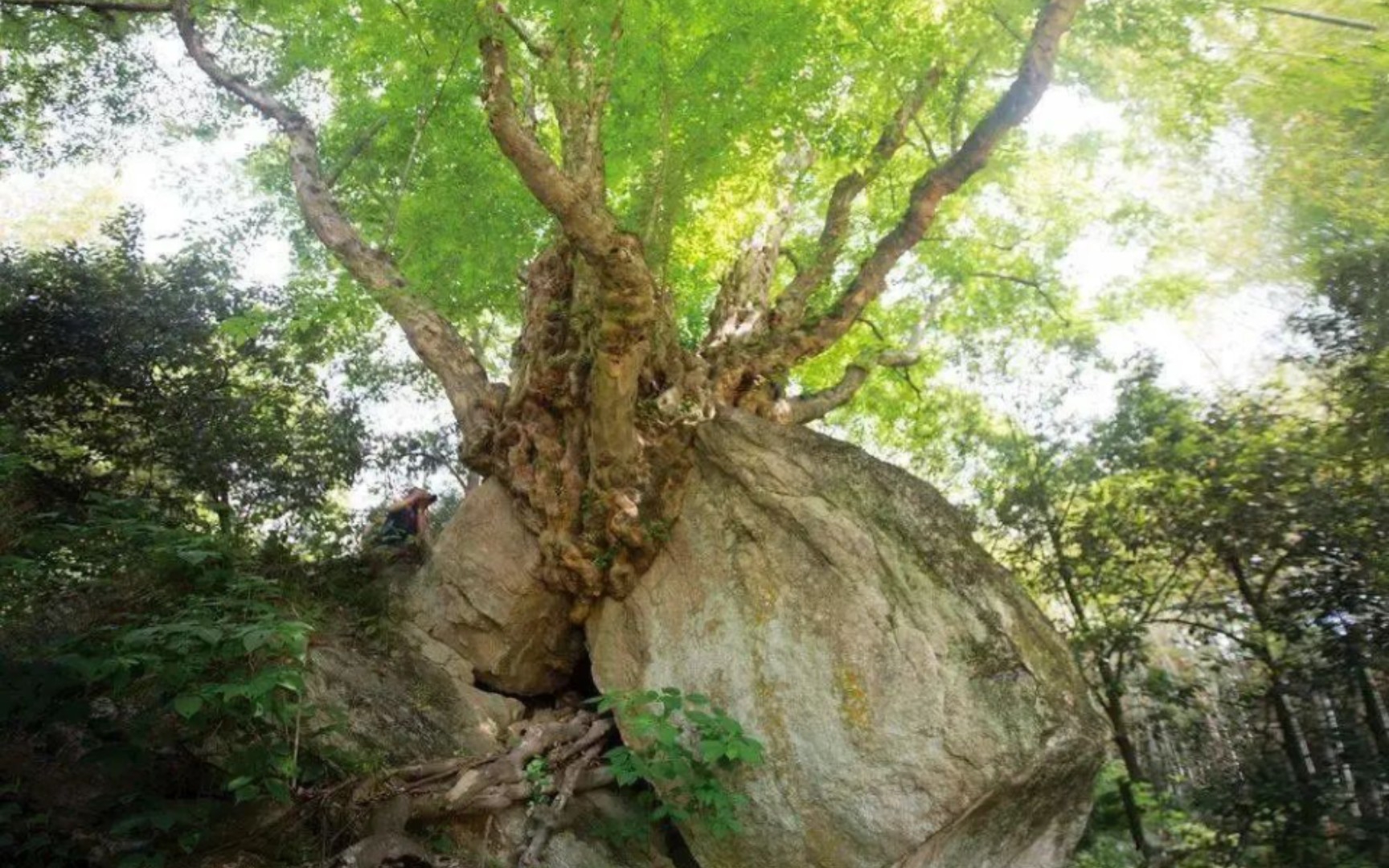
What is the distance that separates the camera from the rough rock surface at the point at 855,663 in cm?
503

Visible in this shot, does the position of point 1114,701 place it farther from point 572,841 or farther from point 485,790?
point 485,790

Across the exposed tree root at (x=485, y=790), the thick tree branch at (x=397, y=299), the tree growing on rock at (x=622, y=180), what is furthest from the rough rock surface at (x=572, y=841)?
the thick tree branch at (x=397, y=299)

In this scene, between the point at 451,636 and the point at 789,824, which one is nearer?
the point at 789,824

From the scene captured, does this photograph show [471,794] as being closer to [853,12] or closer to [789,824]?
[789,824]

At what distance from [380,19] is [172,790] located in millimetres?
5274

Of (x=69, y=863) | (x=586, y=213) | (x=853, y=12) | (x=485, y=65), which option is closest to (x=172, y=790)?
(x=69, y=863)

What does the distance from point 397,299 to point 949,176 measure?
5128 millimetres

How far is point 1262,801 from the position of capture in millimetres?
5500

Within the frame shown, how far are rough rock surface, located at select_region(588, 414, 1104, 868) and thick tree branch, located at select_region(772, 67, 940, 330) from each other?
7.50ft

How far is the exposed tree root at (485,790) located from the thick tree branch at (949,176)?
13.6ft

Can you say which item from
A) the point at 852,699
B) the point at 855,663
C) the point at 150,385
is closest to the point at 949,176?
the point at 855,663

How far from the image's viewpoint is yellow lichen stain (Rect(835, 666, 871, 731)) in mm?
5336

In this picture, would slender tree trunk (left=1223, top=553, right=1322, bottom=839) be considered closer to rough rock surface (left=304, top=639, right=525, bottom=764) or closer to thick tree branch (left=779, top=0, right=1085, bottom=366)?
thick tree branch (left=779, top=0, right=1085, bottom=366)

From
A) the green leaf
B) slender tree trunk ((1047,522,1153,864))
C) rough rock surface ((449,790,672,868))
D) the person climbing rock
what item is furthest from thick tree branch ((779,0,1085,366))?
the green leaf
